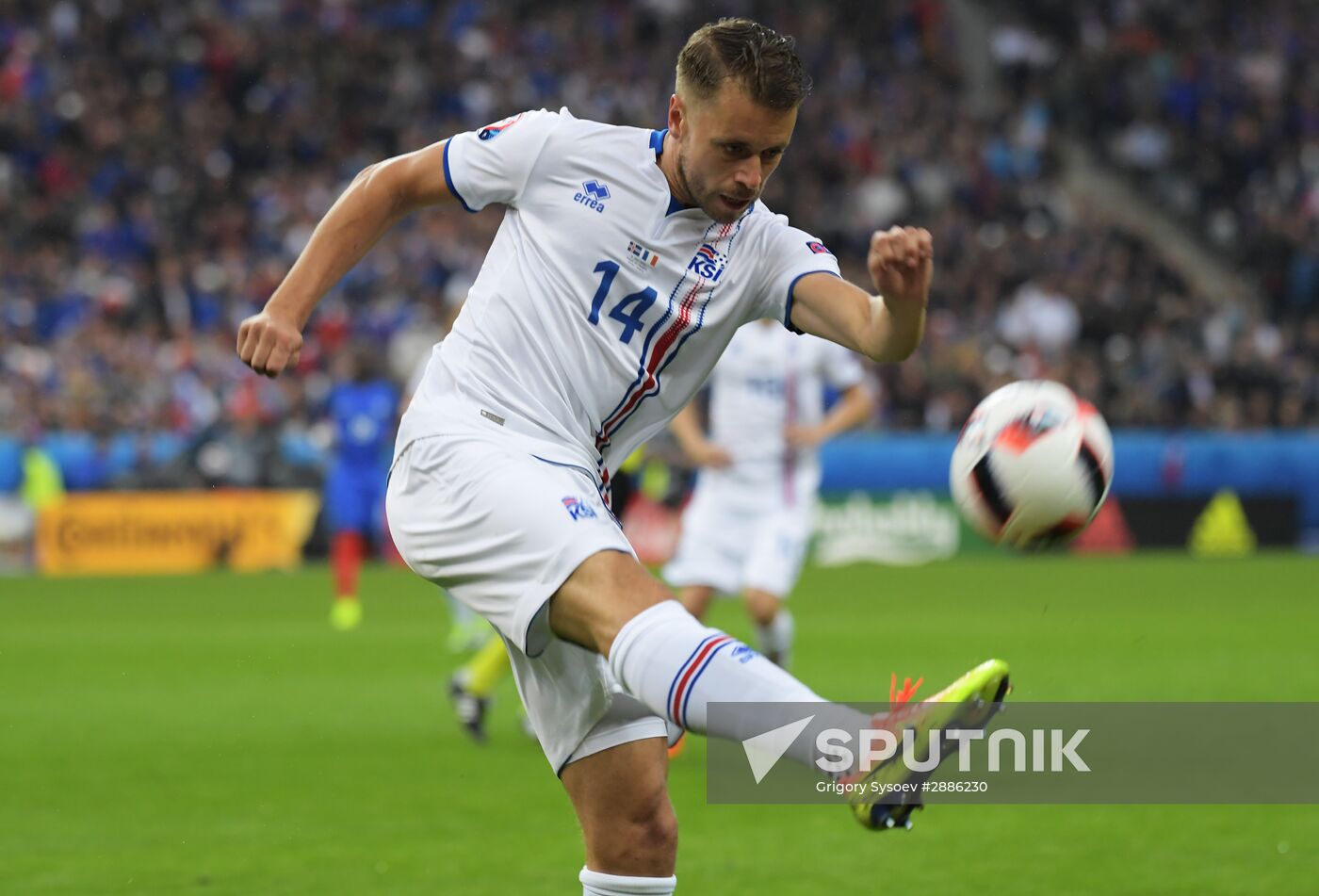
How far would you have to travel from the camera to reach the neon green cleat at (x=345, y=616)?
47.8 ft

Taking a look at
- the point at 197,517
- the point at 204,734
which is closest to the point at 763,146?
the point at 204,734

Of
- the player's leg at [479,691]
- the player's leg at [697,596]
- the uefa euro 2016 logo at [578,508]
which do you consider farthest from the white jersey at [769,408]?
the uefa euro 2016 logo at [578,508]

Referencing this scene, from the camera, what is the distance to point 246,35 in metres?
28.1

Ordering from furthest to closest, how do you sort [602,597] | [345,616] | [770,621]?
[345,616] < [770,621] < [602,597]

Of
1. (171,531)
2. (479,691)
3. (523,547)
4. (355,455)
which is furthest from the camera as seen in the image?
(171,531)

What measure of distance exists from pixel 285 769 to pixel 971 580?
1148cm

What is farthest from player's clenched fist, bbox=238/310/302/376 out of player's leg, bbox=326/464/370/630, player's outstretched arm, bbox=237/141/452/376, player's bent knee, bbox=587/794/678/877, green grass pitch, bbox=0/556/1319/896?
player's leg, bbox=326/464/370/630

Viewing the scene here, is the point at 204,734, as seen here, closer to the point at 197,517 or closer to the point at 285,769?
the point at 285,769

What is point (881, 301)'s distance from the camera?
4.14 metres

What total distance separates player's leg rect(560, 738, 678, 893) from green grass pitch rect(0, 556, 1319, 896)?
1514mm

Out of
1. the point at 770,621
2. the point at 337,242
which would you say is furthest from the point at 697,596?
the point at 337,242

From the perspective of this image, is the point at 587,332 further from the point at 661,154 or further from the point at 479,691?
the point at 479,691

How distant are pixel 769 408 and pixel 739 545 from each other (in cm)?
89

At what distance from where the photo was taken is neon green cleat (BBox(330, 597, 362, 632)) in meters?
14.6
